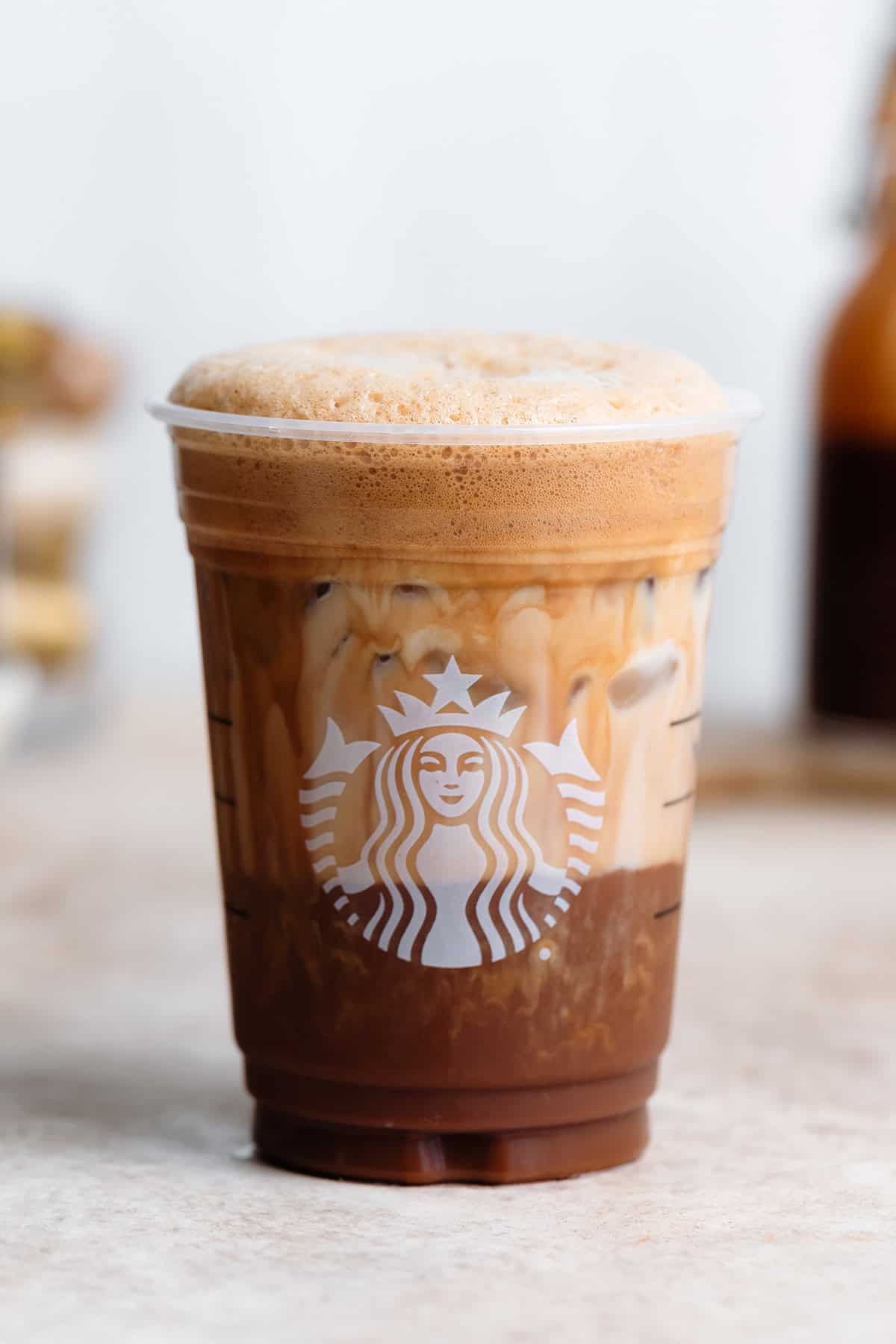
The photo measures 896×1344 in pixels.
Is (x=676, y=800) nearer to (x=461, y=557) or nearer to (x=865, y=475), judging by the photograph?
(x=461, y=557)

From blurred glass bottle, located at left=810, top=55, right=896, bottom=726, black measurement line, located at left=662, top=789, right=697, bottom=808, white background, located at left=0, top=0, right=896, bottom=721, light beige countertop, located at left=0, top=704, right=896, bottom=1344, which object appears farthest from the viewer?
white background, located at left=0, top=0, right=896, bottom=721

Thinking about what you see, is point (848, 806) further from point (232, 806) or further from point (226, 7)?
point (226, 7)

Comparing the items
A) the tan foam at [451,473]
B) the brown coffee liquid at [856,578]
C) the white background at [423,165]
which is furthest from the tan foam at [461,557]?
the white background at [423,165]

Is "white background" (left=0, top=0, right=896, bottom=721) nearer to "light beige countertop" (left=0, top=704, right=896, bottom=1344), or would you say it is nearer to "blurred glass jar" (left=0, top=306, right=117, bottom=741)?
"blurred glass jar" (left=0, top=306, right=117, bottom=741)

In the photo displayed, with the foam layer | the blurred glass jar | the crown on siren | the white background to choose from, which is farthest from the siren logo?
the white background

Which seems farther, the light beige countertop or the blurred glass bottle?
the blurred glass bottle

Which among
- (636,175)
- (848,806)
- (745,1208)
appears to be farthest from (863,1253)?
(636,175)
